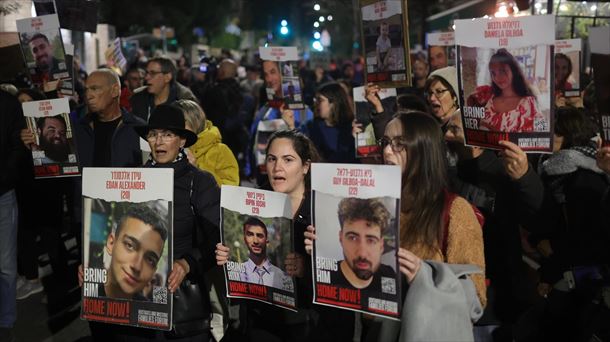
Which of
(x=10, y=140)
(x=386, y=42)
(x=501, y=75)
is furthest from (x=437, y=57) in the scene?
(x=501, y=75)

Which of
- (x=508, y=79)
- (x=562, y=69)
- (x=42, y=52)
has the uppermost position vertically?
(x=42, y=52)

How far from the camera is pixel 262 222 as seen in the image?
3.84m

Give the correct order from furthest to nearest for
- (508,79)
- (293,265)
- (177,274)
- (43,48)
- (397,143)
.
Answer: (43,48) < (177,274) < (508,79) < (293,265) < (397,143)

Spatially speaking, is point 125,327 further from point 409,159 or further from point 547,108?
point 547,108

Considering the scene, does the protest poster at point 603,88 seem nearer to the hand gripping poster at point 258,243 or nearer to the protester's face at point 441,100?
the hand gripping poster at point 258,243

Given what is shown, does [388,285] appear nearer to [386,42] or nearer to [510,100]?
[510,100]

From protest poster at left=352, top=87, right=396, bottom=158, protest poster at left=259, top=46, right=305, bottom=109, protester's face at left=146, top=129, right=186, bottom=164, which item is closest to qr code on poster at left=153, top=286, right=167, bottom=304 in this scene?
protester's face at left=146, top=129, right=186, bottom=164

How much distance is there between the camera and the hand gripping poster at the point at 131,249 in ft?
12.9

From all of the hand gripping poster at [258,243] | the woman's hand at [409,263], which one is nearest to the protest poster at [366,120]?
the hand gripping poster at [258,243]

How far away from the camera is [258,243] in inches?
153

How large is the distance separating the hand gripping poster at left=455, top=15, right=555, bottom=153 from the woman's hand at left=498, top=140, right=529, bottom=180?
1.4 inches

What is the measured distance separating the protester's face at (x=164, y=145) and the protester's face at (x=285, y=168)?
0.67 metres

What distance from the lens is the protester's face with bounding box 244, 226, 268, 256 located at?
152 inches

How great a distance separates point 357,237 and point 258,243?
0.66 m
